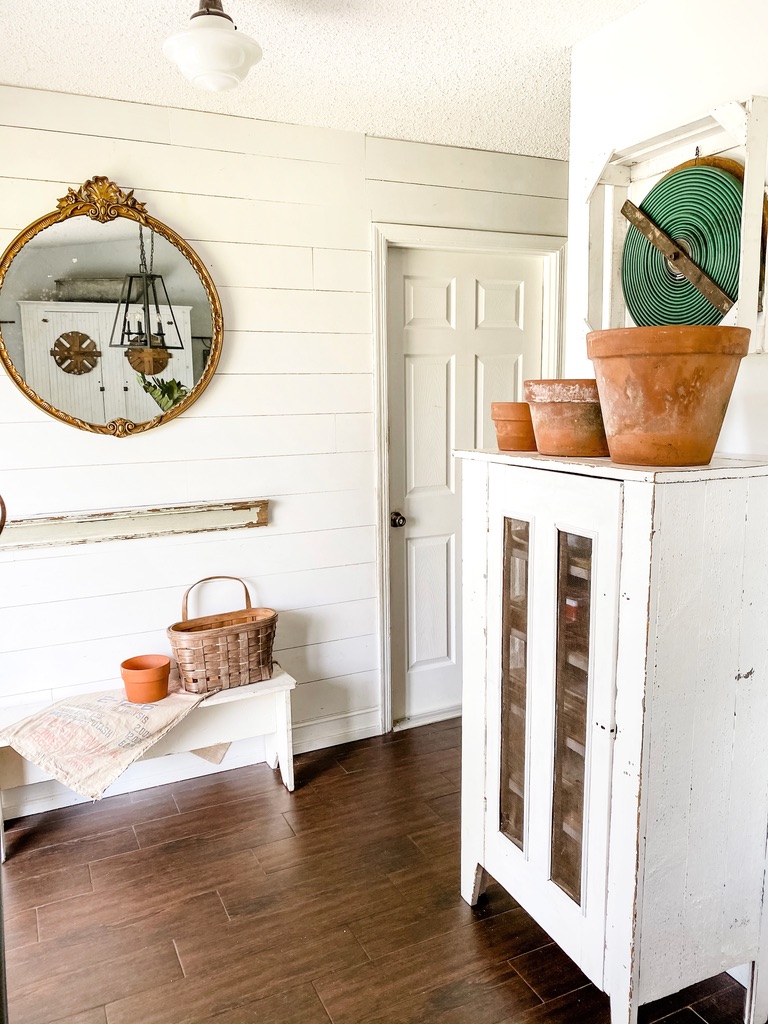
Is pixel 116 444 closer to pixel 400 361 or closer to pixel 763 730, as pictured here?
pixel 400 361

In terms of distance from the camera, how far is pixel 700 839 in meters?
1.57

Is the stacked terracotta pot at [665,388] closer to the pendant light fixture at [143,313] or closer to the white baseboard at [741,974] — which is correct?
the white baseboard at [741,974]

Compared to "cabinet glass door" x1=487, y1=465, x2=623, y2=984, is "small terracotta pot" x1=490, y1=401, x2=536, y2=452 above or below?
above

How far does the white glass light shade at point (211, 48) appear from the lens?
5.27 feet

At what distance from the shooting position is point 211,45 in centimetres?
161

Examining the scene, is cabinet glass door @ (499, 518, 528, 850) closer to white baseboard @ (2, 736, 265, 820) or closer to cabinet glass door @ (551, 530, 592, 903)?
cabinet glass door @ (551, 530, 592, 903)

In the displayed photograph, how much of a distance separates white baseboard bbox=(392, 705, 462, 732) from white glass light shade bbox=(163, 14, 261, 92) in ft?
8.04

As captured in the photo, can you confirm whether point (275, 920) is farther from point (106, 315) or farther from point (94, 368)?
point (106, 315)

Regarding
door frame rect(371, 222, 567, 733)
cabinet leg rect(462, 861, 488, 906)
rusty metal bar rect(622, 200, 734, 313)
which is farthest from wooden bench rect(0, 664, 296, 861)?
rusty metal bar rect(622, 200, 734, 313)

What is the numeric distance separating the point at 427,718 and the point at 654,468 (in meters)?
2.15

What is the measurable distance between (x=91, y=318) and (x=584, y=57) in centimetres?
166

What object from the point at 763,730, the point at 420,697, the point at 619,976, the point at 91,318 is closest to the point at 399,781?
the point at 420,697

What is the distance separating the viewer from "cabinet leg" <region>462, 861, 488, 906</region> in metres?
2.06

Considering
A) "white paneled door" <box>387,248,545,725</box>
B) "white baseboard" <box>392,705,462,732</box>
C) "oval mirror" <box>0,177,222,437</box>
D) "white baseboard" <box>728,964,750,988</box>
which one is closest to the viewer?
"white baseboard" <box>728,964,750,988</box>
